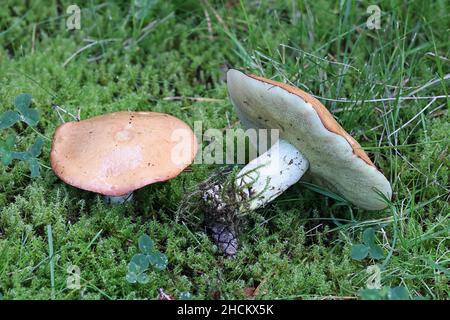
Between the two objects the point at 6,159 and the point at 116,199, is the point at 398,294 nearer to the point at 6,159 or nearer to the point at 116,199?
the point at 116,199

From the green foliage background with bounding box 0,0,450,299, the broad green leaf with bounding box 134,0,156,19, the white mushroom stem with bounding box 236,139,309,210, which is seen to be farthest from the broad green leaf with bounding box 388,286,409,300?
the broad green leaf with bounding box 134,0,156,19

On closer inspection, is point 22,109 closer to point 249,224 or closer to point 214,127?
point 214,127

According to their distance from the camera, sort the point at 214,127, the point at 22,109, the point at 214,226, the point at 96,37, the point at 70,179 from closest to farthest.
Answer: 1. the point at 70,179
2. the point at 214,226
3. the point at 22,109
4. the point at 214,127
5. the point at 96,37

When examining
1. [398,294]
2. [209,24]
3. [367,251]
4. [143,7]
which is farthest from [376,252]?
[143,7]

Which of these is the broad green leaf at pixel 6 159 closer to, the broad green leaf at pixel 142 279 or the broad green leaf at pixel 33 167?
the broad green leaf at pixel 33 167
